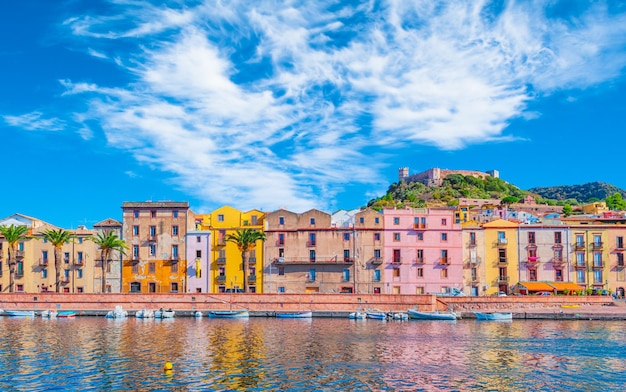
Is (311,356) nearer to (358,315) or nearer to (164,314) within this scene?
(358,315)

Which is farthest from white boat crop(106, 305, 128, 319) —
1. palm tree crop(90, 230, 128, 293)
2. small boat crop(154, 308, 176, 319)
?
palm tree crop(90, 230, 128, 293)

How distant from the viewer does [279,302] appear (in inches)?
3147

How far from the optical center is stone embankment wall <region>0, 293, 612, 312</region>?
260ft

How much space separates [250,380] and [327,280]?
5159 cm

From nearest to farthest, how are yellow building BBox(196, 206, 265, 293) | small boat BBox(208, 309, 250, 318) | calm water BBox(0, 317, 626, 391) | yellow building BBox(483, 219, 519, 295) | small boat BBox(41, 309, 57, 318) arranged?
calm water BBox(0, 317, 626, 391) < small boat BBox(41, 309, 57, 318) < small boat BBox(208, 309, 250, 318) < yellow building BBox(196, 206, 265, 293) < yellow building BBox(483, 219, 519, 295)

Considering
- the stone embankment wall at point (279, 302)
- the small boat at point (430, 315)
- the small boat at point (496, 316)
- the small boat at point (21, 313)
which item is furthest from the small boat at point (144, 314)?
the small boat at point (496, 316)

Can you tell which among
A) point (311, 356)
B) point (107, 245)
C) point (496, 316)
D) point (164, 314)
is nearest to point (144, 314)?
→ point (164, 314)

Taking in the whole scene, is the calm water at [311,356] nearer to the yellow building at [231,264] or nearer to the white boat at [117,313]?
the white boat at [117,313]

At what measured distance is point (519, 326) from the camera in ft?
222

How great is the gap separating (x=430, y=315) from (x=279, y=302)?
18.6 meters

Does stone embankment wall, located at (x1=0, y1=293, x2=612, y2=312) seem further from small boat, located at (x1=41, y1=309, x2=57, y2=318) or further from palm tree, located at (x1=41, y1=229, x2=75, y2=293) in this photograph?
palm tree, located at (x1=41, y1=229, x2=75, y2=293)

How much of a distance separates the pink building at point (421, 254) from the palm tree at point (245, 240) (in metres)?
18.0

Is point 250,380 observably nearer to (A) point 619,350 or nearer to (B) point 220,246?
(A) point 619,350

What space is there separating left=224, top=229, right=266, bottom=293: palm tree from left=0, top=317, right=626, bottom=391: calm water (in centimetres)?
1861
